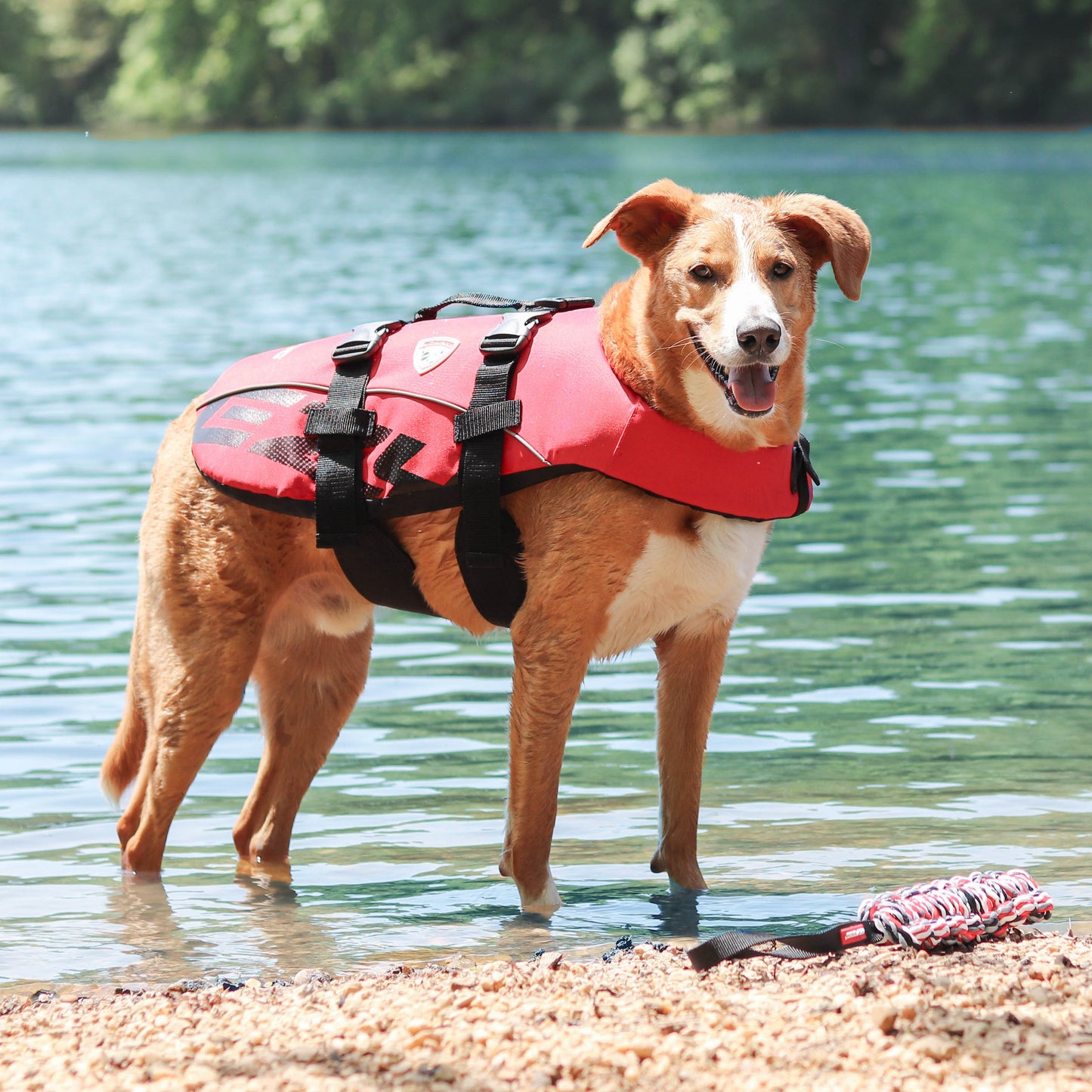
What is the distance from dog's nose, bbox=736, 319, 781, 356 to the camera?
5215 mm

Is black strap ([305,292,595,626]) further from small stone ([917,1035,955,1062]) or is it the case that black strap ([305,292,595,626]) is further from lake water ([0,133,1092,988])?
small stone ([917,1035,955,1062])

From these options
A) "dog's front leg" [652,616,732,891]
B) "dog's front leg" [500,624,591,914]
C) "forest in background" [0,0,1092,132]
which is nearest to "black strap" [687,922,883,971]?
"dog's front leg" [500,624,591,914]

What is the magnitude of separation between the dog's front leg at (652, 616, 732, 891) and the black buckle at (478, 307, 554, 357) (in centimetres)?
108

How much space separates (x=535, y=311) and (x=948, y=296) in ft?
65.7

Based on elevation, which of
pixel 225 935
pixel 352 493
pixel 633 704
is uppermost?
pixel 352 493

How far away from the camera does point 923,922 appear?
5238 mm

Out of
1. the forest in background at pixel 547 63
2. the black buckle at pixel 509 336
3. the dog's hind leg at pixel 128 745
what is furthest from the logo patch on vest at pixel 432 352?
the forest in background at pixel 547 63

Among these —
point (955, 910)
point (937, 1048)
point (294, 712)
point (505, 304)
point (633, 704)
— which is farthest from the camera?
point (633, 704)

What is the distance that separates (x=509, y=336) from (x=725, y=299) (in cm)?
84

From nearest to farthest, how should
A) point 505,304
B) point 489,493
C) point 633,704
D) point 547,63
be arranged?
point 489,493
point 505,304
point 633,704
point 547,63

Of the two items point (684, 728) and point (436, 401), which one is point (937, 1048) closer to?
point (684, 728)

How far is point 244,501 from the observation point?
5871 mm

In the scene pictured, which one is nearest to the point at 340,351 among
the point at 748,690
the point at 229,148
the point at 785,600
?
the point at 748,690

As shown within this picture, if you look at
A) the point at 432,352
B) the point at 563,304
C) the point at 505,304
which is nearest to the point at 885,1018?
the point at 432,352
